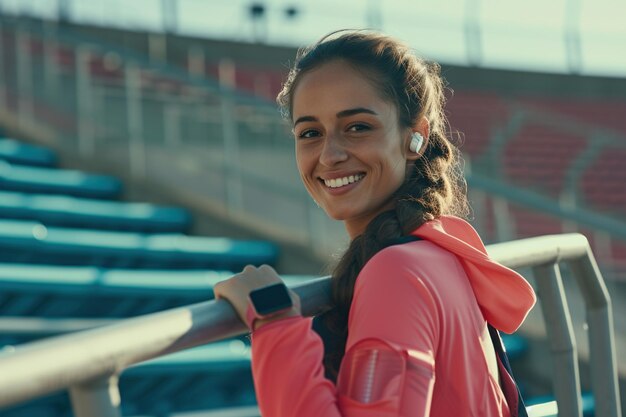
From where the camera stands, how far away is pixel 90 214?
5121 millimetres

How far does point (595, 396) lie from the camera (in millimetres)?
2154

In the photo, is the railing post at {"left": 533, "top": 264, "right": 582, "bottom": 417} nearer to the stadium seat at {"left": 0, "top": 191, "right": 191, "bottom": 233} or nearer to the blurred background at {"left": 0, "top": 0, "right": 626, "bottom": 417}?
the blurred background at {"left": 0, "top": 0, "right": 626, "bottom": 417}

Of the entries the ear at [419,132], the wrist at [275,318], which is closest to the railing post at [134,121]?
→ the ear at [419,132]

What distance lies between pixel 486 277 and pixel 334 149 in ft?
1.05

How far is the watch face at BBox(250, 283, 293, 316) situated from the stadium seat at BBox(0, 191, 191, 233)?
3.74 metres

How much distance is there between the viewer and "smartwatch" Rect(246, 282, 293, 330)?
130 cm

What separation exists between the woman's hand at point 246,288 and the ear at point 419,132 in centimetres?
45

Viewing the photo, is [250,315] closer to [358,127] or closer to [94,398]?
[94,398]

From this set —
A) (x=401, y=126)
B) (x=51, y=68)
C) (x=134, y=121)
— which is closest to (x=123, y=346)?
(x=401, y=126)

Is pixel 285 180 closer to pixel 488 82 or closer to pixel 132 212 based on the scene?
pixel 132 212

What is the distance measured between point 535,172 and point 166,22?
6.65 m

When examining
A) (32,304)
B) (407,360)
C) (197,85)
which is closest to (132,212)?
(197,85)

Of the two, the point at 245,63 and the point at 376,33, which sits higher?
the point at 245,63

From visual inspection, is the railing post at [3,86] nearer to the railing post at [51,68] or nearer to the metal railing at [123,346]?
the railing post at [51,68]
